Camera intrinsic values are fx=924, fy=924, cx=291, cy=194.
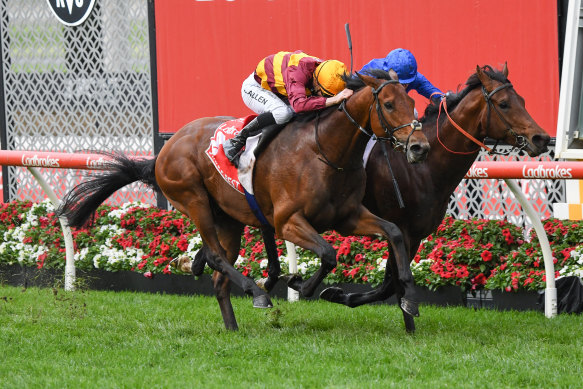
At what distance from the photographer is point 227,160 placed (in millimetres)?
6051

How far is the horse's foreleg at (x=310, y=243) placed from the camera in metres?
5.44

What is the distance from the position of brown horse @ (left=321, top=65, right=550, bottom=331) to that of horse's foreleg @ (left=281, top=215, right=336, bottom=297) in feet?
1.04

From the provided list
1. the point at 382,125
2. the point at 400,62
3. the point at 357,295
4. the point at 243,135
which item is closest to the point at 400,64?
the point at 400,62

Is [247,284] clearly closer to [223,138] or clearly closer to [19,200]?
[223,138]

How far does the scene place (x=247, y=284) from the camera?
596 centimetres

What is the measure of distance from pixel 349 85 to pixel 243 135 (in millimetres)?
812

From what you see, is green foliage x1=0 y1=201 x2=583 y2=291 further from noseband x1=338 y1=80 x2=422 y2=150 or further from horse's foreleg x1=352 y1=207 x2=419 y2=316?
noseband x1=338 y1=80 x2=422 y2=150

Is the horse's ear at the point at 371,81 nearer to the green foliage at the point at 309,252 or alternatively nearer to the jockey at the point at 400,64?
the jockey at the point at 400,64

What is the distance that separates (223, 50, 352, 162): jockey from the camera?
18.3 feet

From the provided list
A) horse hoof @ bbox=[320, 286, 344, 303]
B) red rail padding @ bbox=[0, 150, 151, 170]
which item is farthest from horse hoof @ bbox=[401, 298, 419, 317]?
red rail padding @ bbox=[0, 150, 151, 170]

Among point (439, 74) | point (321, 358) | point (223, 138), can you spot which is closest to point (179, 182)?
point (223, 138)

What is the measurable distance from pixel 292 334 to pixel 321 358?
0.89 meters

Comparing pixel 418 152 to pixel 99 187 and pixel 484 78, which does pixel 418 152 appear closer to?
pixel 484 78

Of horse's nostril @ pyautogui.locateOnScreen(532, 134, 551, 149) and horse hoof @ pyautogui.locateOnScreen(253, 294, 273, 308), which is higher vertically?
horse's nostril @ pyautogui.locateOnScreen(532, 134, 551, 149)
